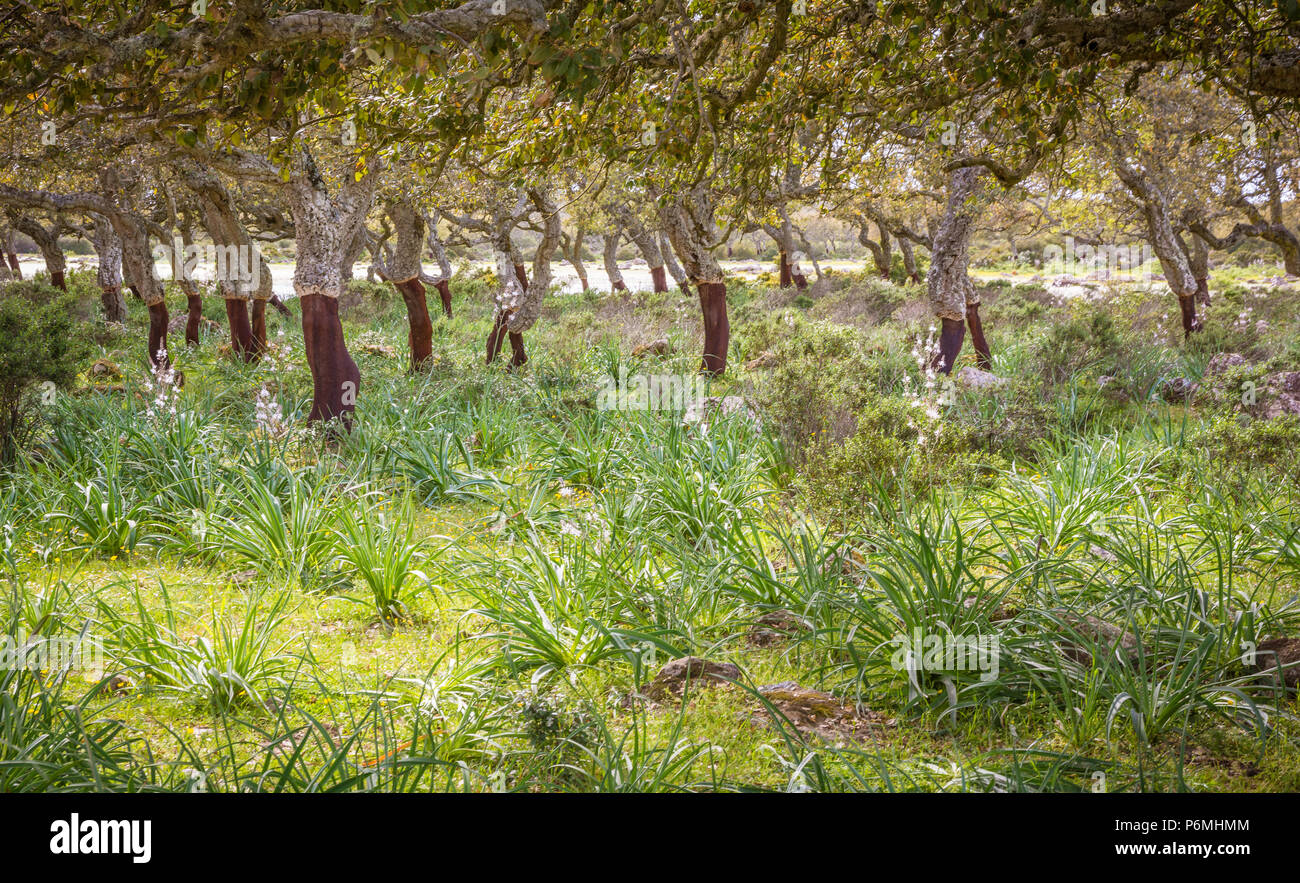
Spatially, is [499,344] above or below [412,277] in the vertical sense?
below

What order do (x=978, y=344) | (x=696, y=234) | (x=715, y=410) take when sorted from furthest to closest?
(x=978, y=344) → (x=696, y=234) → (x=715, y=410)

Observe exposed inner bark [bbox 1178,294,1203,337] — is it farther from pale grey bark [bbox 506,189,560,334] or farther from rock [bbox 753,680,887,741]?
rock [bbox 753,680,887,741]

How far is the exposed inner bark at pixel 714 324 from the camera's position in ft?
44.3

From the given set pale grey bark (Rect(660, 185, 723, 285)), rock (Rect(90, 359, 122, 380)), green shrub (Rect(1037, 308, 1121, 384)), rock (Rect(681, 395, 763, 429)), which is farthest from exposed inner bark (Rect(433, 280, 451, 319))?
rock (Rect(681, 395, 763, 429))

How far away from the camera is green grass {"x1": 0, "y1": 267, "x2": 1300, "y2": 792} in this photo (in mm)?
3654

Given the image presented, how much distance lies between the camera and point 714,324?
13805 mm

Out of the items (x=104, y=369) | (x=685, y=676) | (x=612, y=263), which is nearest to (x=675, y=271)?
(x=612, y=263)

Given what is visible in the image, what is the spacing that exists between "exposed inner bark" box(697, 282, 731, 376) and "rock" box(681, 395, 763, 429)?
12.9 ft

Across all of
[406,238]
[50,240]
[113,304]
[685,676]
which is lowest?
[685,676]

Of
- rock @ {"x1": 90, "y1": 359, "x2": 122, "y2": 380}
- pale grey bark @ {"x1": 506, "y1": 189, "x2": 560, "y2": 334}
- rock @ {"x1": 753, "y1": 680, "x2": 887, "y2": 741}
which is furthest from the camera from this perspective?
pale grey bark @ {"x1": 506, "y1": 189, "x2": 560, "y2": 334}

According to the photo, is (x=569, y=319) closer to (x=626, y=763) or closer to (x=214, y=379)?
(x=214, y=379)

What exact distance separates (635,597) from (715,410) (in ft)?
13.0

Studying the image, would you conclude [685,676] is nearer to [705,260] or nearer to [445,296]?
[705,260]

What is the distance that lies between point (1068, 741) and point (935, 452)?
11.2ft
